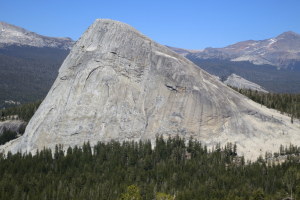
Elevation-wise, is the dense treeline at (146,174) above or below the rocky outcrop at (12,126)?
below

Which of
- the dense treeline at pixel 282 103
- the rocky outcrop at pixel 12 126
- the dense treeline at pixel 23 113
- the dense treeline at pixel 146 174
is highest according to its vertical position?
the dense treeline at pixel 282 103

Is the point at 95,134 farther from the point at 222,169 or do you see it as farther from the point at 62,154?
the point at 222,169

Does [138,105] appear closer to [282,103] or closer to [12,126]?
[282,103]

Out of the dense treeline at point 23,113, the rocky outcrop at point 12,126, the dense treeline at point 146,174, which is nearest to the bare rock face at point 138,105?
the dense treeline at point 146,174

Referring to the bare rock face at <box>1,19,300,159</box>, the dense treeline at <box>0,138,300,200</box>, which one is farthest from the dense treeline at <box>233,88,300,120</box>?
the dense treeline at <box>0,138,300,200</box>

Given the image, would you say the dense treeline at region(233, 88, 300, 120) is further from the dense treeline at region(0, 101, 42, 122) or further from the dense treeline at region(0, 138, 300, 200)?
the dense treeline at region(0, 101, 42, 122)

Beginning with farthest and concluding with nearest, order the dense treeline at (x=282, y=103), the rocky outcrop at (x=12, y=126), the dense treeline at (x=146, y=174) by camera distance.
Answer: the rocky outcrop at (x=12, y=126)
the dense treeline at (x=282, y=103)
the dense treeline at (x=146, y=174)

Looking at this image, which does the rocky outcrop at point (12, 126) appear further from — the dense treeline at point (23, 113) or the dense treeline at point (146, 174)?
the dense treeline at point (146, 174)
